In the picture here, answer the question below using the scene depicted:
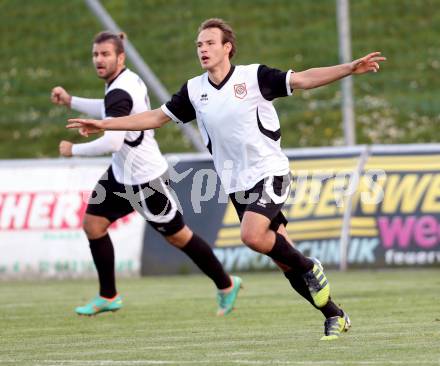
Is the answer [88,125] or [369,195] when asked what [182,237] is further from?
[369,195]

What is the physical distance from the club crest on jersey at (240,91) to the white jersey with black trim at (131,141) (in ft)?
7.15

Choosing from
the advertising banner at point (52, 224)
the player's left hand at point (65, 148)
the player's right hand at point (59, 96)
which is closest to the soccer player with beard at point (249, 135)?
the player's left hand at point (65, 148)

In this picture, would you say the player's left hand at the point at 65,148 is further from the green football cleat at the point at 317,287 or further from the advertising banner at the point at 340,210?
the advertising banner at the point at 340,210

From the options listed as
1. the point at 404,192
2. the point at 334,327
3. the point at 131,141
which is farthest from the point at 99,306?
the point at 404,192

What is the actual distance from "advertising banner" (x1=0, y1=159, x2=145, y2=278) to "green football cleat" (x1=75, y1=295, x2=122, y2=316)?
5029 mm

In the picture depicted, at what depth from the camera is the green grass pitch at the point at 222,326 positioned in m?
7.30

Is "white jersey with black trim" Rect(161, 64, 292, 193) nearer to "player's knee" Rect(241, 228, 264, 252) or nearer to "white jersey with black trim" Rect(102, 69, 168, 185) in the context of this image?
"player's knee" Rect(241, 228, 264, 252)

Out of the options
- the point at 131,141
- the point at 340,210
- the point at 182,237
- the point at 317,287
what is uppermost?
the point at 131,141

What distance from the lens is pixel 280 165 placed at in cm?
855

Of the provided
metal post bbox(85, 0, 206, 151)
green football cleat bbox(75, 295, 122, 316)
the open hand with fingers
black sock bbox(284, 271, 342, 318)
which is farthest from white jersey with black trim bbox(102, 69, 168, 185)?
metal post bbox(85, 0, 206, 151)

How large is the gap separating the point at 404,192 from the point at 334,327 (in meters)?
7.35

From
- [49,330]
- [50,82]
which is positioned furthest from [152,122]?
[50,82]

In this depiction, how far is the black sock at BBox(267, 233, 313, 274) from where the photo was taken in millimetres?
8242

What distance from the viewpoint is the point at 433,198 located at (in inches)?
597
